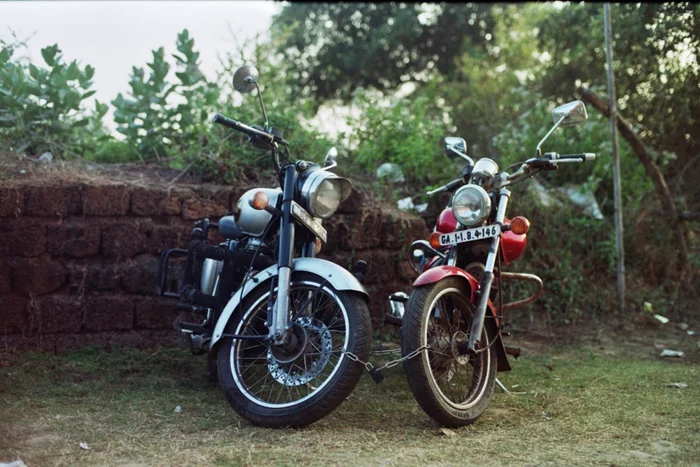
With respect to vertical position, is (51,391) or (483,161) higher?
(483,161)

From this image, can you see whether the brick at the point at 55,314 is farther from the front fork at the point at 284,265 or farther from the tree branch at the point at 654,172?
the tree branch at the point at 654,172

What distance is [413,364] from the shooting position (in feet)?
10.0

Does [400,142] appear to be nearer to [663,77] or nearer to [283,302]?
[663,77]

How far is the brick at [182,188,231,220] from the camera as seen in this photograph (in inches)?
185

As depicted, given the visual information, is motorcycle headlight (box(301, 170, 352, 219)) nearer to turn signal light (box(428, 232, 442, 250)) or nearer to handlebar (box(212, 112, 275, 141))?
handlebar (box(212, 112, 275, 141))

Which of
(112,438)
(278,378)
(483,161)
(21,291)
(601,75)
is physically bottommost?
(112,438)

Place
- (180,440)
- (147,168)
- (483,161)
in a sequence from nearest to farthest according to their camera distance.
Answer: (180,440)
(483,161)
(147,168)

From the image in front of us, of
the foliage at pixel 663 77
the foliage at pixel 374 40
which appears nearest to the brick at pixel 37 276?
the foliage at pixel 663 77

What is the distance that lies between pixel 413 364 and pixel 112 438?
48.5 inches

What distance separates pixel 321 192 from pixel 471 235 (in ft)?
2.34

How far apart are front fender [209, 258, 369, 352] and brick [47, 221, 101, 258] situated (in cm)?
142

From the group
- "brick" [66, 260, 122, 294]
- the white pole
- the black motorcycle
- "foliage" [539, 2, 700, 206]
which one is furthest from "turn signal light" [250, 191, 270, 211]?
"foliage" [539, 2, 700, 206]

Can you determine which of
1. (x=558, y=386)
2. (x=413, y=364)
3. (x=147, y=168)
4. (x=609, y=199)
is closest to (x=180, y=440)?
(x=413, y=364)

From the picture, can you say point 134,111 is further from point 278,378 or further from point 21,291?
point 278,378
